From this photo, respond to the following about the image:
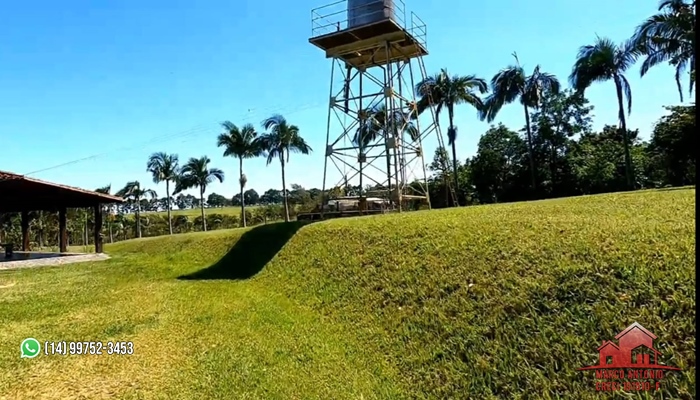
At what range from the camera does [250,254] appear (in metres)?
12.8

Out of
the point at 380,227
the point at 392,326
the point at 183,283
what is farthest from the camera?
the point at 183,283

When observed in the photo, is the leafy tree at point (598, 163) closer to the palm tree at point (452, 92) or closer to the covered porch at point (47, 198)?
the palm tree at point (452, 92)

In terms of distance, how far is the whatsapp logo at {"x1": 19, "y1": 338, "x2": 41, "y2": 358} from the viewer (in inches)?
216

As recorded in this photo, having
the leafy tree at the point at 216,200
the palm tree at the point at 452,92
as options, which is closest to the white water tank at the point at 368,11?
the palm tree at the point at 452,92

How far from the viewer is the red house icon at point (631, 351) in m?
3.21

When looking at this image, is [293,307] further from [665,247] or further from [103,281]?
[103,281]

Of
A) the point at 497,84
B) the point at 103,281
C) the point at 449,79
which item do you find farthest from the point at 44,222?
the point at 497,84

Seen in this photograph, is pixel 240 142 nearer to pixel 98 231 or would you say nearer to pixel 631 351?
pixel 98 231

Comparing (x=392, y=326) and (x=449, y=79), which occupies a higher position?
(x=449, y=79)

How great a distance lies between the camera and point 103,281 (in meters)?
11.6

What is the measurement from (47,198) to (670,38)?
2868 cm

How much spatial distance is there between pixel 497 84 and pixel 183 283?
2384cm

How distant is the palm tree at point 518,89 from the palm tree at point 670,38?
7.35 m

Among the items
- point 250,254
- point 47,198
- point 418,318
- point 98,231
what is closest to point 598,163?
point 250,254
